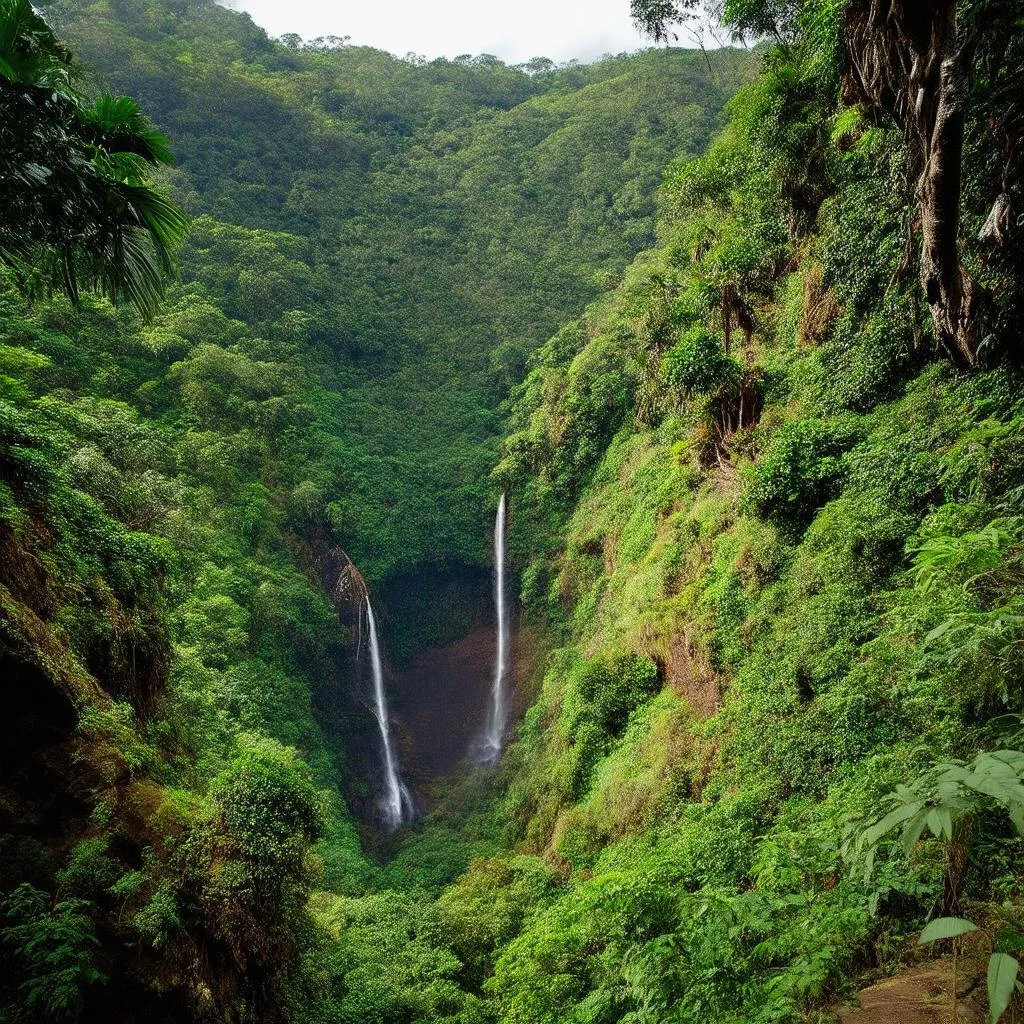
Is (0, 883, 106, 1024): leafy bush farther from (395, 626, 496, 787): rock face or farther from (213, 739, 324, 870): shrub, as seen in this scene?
(395, 626, 496, 787): rock face

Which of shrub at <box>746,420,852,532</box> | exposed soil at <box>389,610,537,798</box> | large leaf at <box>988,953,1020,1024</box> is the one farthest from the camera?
exposed soil at <box>389,610,537,798</box>

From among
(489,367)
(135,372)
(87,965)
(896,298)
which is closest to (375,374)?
(489,367)

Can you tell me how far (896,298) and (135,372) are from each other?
74.0ft

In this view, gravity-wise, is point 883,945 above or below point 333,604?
above

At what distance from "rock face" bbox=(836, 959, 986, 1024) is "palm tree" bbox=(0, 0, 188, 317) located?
21.4 feet

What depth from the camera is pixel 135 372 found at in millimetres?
22703

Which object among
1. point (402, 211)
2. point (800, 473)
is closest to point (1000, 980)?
A: point (800, 473)

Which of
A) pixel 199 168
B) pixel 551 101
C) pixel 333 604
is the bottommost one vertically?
pixel 333 604

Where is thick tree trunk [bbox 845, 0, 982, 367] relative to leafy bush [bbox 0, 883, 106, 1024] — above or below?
above

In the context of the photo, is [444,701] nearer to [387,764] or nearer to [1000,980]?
[387,764]

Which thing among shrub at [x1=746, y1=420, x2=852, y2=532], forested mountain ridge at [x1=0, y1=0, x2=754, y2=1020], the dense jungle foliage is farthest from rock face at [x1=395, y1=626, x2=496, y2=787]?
shrub at [x1=746, y1=420, x2=852, y2=532]

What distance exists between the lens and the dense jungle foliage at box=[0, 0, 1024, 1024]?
4086mm

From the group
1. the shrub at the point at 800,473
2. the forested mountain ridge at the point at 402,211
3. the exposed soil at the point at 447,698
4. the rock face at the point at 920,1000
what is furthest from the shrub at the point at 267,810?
the forested mountain ridge at the point at 402,211

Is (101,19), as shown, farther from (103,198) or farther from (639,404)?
(103,198)
